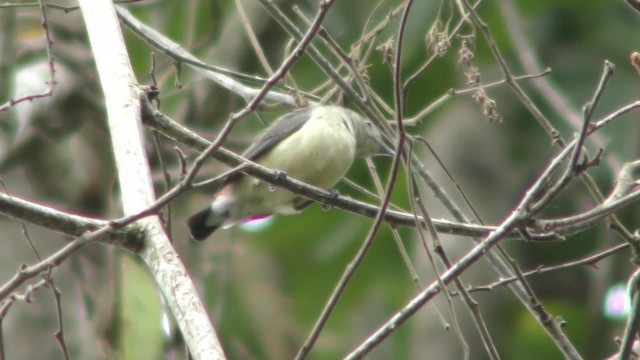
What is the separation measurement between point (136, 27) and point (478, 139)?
4.27m

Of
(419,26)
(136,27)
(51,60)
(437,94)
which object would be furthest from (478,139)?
(51,60)

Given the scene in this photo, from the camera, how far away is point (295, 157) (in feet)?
16.6

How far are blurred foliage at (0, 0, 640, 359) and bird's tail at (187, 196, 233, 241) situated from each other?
0.48 metres

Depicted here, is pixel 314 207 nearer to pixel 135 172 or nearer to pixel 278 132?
pixel 278 132

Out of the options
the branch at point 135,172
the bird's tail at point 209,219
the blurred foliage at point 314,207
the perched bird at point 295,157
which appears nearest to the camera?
the branch at point 135,172

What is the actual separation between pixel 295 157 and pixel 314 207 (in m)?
3.75

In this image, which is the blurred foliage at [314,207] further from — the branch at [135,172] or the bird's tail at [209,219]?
the branch at [135,172]

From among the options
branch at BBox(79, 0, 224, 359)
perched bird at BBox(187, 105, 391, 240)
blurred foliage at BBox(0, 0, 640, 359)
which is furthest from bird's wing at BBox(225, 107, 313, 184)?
branch at BBox(79, 0, 224, 359)

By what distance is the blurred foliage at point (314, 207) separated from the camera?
20.1 ft

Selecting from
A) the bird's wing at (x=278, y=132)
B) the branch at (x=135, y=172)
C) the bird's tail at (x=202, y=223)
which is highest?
the bird's wing at (x=278, y=132)

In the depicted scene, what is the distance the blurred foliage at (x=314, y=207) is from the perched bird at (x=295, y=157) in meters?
0.56

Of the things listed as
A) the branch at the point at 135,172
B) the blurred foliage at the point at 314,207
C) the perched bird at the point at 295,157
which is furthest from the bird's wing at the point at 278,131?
the branch at the point at 135,172

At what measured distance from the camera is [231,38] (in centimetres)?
713

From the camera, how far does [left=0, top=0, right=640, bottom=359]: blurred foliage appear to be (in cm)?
613
